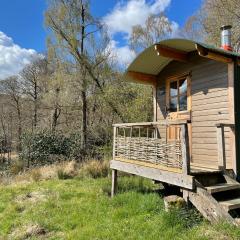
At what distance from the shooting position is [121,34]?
60.1 feet

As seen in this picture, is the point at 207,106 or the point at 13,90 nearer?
the point at 207,106

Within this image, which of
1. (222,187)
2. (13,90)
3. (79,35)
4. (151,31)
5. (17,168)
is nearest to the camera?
(222,187)

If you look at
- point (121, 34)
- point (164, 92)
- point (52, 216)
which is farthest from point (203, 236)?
point (121, 34)

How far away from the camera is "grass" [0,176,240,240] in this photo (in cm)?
515

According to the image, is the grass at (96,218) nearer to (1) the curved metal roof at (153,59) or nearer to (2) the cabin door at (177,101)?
(2) the cabin door at (177,101)

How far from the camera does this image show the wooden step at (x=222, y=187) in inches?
218

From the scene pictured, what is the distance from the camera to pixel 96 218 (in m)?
6.23

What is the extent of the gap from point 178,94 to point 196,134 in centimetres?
137

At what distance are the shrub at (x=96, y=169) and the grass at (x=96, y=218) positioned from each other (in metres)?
3.26

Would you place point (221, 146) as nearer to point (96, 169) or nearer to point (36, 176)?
point (96, 169)

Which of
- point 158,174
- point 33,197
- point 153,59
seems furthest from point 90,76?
point 158,174

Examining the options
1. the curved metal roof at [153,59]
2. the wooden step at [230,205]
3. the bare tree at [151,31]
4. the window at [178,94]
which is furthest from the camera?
the bare tree at [151,31]

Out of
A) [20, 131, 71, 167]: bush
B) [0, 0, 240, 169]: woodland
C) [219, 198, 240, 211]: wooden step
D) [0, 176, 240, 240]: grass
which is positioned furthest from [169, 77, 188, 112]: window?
[20, 131, 71, 167]: bush

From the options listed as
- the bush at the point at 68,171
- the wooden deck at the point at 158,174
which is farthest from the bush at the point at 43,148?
the wooden deck at the point at 158,174
